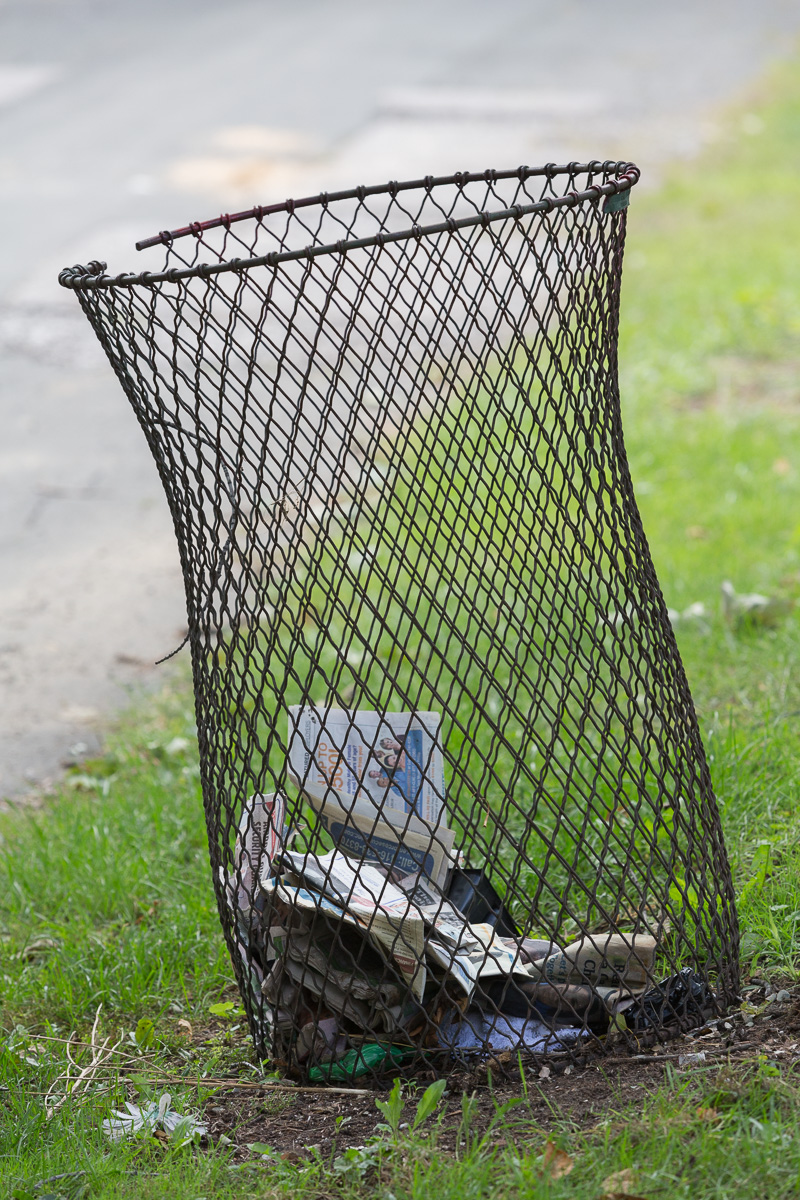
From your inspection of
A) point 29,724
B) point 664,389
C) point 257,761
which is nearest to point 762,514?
point 664,389

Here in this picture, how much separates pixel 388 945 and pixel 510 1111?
291 mm

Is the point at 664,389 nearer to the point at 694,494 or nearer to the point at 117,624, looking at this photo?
the point at 694,494

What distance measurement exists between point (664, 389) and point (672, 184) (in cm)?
351

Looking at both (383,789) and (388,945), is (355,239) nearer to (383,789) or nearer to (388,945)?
(383,789)

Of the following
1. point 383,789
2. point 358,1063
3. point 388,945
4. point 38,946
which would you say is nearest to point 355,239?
point 383,789

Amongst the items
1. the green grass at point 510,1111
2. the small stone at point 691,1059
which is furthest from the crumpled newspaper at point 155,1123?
the small stone at point 691,1059

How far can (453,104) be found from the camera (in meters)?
9.93

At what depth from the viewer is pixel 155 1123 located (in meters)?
1.83

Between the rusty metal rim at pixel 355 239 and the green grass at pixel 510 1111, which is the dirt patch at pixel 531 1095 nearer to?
the green grass at pixel 510 1111

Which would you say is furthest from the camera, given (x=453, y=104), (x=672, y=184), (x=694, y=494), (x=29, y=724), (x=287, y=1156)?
(x=453, y=104)

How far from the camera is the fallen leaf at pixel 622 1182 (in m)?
1.54

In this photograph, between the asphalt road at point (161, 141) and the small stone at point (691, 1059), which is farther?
the asphalt road at point (161, 141)

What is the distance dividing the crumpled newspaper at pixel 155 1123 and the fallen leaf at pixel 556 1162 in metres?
0.54

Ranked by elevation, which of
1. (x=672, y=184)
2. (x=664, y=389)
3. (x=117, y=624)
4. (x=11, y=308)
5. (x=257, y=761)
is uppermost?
(x=672, y=184)
